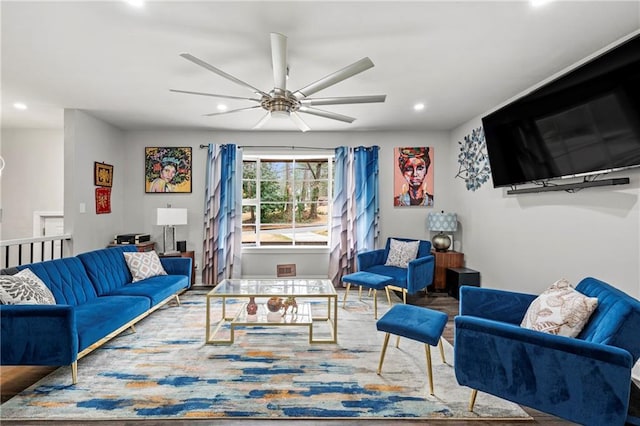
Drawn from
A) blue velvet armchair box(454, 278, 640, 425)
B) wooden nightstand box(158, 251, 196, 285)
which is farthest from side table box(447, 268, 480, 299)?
wooden nightstand box(158, 251, 196, 285)

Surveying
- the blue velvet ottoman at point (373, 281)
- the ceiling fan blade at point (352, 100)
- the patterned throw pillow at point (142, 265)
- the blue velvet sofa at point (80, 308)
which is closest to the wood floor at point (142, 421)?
the blue velvet sofa at point (80, 308)

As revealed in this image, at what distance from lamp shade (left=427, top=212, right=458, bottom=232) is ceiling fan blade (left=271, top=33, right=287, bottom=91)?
10.5 ft

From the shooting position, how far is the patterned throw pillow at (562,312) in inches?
69.9

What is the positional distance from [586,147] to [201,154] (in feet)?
15.9

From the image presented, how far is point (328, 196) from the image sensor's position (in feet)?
17.6

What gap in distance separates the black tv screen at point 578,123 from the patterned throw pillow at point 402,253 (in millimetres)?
1486

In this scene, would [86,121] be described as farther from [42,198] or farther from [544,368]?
[544,368]

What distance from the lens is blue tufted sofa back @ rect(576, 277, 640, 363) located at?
4.93ft

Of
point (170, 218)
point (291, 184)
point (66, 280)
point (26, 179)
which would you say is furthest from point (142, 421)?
point (26, 179)

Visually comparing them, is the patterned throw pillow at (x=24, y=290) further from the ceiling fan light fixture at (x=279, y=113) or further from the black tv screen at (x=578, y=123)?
the black tv screen at (x=578, y=123)

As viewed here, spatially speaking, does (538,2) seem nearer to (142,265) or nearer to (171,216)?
(142,265)

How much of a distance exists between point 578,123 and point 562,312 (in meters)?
1.53

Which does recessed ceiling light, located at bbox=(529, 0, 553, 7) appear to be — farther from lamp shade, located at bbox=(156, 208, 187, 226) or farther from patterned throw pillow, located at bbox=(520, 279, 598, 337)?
lamp shade, located at bbox=(156, 208, 187, 226)

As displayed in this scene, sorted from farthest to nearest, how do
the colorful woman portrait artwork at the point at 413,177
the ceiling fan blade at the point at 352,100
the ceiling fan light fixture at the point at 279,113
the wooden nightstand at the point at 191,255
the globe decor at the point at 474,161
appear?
the colorful woman portrait artwork at the point at 413,177 < the wooden nightstand at the point at 191,255 < the globe decor at the point at 474,161 < the ceiling fan light fixture at the point at 279,113 < the ceiling fan blade at the point at 352,100
